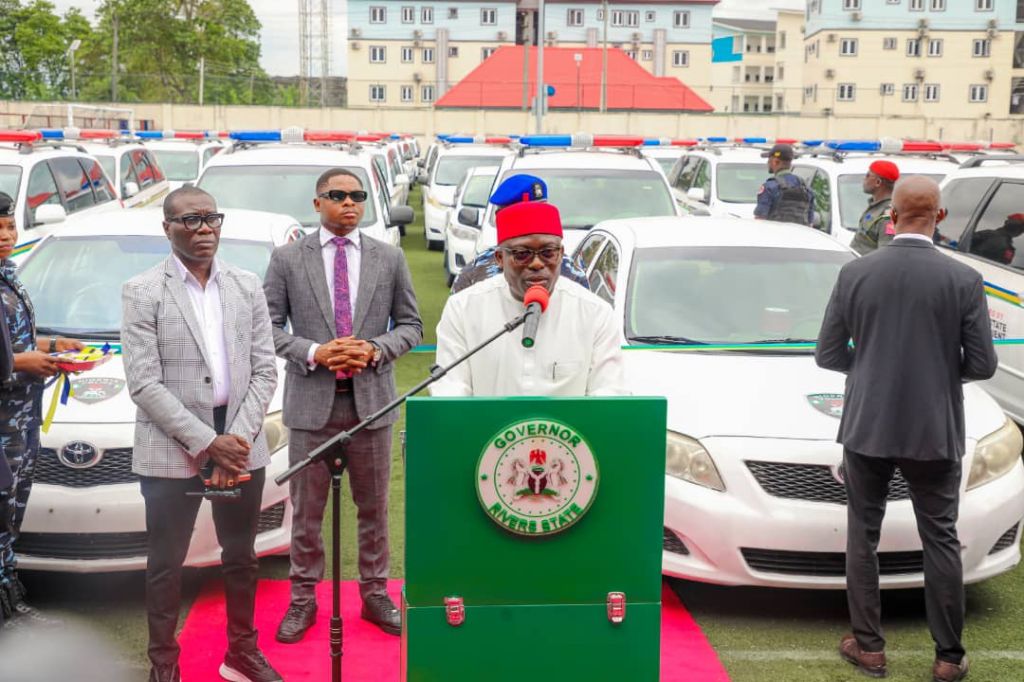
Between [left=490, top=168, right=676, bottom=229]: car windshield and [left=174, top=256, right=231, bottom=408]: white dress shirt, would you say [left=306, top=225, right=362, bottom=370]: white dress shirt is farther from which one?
[left=490, top=168, right=676, bottom=229]: car windshield

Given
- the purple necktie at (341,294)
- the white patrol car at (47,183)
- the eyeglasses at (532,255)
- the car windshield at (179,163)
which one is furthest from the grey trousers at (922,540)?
the car windshield at (179,163)

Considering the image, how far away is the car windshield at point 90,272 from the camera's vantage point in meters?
6.73

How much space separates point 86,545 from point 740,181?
12.9 meters

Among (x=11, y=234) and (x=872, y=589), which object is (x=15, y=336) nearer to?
(x=11, y=234)

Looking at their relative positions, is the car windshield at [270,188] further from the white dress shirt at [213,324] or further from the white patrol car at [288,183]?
the white dress shirt at [213,324]

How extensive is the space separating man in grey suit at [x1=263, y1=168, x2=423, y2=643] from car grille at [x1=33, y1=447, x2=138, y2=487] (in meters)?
0.82

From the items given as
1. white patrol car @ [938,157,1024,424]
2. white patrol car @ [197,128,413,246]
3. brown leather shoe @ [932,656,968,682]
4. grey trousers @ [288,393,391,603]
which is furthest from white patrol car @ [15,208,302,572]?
white patrol car @ [938,157,1024,424]

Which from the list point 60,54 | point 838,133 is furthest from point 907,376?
point 60,54

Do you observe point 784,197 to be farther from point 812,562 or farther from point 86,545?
point 86,545

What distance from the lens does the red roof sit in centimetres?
6767

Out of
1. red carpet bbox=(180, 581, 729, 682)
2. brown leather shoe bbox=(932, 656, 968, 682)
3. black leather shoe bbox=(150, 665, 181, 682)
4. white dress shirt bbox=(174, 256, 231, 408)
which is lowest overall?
red carpet bbox=(180, 581, 729, 682)

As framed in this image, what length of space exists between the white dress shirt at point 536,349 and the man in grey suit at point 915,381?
128 centimetres

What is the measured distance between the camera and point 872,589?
495cm

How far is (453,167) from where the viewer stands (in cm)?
2184
